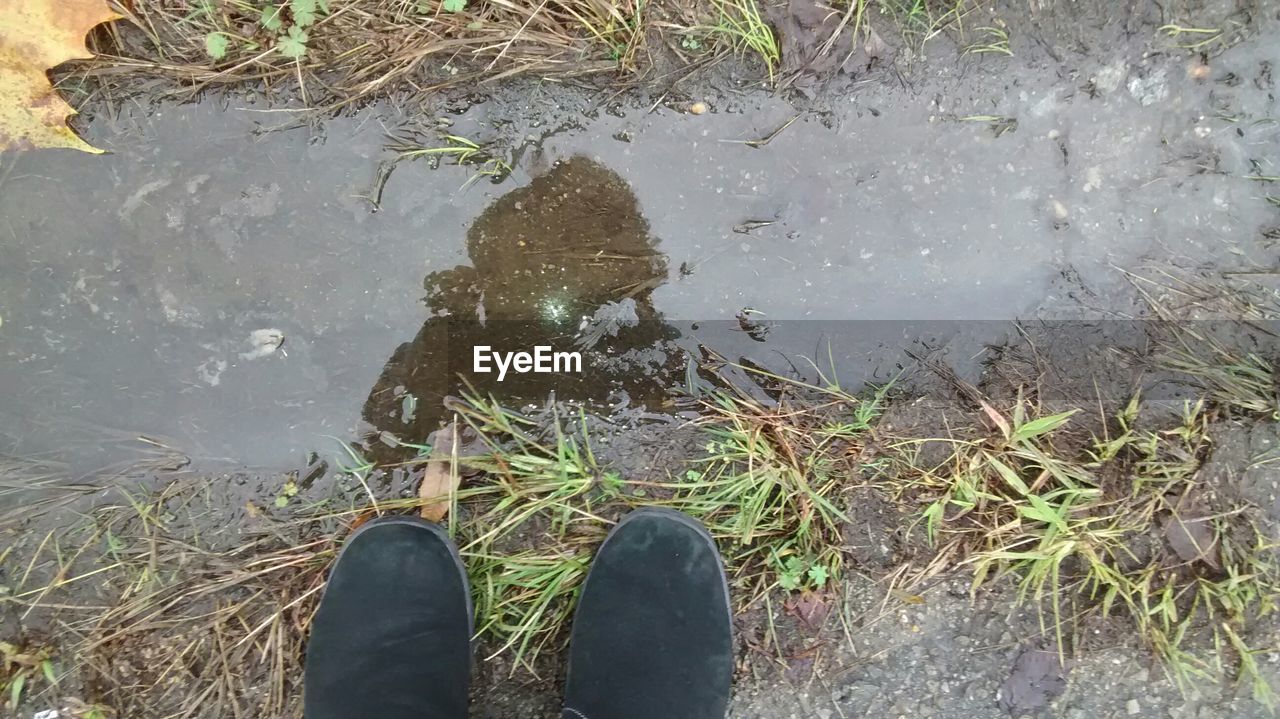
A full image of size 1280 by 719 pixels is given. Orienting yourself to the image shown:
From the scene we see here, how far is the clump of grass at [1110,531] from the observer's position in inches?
60.2

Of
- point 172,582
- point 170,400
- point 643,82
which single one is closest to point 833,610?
point 643,82

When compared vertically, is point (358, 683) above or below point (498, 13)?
below

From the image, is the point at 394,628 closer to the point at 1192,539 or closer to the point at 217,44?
the point at 217,44

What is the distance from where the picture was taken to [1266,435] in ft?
5.16

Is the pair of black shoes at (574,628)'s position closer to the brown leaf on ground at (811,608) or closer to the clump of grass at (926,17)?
the brown leaf on ground at (811,608)

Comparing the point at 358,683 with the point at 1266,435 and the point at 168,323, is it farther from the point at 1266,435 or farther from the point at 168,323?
the point at 1266,435

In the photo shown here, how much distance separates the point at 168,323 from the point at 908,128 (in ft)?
6.30

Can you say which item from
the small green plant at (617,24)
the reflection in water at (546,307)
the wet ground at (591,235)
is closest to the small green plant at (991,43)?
the wet ground at (591,235)

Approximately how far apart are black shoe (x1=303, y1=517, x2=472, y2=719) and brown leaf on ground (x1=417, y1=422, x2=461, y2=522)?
0.05m

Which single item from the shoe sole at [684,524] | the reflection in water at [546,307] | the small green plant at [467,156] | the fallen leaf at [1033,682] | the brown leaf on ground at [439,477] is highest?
the small green plant at [467,156]

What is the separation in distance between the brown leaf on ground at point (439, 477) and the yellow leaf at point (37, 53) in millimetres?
1143

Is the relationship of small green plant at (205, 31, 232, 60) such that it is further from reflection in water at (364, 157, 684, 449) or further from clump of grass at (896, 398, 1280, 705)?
clump of grass at (896, 398, 1280, 705)

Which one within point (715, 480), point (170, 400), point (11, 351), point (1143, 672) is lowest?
point (1143, 672)

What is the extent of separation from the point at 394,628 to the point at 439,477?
380mm
